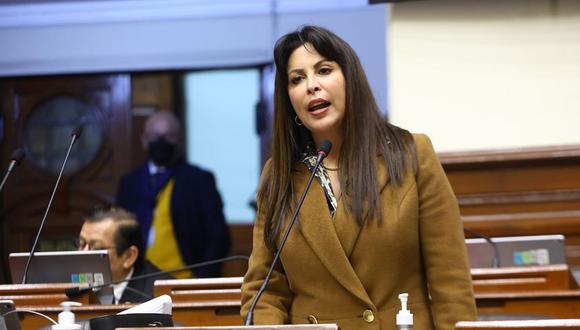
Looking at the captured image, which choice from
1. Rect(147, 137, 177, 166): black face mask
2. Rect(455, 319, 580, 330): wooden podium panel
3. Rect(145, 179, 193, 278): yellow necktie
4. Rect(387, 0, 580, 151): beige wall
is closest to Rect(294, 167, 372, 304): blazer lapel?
Rect(455, 319, 580, 330): wooden podium panel

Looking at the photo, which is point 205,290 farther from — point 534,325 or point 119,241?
point 534,325

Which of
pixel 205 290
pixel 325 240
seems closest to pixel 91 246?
pixel 205 290

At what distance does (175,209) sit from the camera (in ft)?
20.7

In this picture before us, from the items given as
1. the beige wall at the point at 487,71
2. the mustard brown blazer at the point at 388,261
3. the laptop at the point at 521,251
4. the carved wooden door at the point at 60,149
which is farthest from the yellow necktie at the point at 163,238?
the mustard brown blazer at the point at 388,261

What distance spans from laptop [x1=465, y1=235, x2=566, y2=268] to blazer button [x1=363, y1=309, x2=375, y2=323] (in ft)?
4.61

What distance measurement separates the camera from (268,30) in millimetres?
7762

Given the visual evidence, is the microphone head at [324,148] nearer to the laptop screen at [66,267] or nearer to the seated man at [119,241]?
the laptop screen at [66,267]

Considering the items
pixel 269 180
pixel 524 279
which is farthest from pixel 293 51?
pixel 524 279

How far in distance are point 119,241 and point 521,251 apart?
1.63 meters

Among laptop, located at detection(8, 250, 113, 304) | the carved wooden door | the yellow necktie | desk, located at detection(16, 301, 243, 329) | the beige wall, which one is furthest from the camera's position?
the carved wooden door

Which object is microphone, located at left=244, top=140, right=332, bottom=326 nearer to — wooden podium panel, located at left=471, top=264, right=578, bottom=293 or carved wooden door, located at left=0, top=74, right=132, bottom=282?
wooden podium panel, located at left=471, top=264, right=578, bottom=293

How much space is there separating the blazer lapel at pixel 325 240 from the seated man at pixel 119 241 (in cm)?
192

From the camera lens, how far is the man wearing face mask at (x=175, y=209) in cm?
621

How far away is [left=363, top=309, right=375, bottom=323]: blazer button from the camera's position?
286cm
